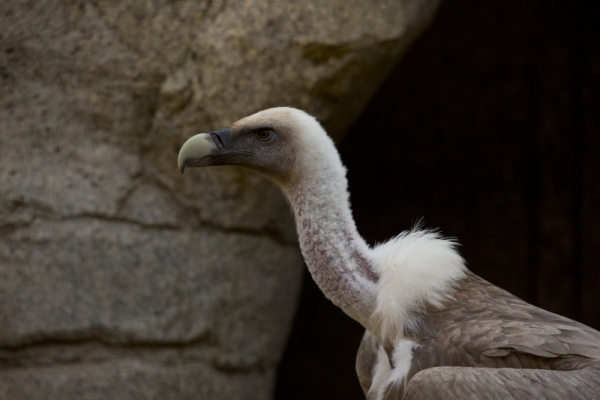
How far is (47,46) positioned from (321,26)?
1004 millimetres

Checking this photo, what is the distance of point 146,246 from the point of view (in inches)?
120

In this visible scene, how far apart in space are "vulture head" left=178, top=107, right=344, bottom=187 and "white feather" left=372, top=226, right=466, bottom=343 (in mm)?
267

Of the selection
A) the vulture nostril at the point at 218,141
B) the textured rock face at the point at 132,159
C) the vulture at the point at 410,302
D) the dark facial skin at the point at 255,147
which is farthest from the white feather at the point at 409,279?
the textured rock face at the point at 132,159

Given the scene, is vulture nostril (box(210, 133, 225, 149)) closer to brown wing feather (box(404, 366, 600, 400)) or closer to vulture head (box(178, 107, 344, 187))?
vulture head (box(178, 107, 344, 187))

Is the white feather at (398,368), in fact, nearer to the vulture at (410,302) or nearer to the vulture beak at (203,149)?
the vulture at (410,302)

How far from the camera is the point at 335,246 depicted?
6.69ft

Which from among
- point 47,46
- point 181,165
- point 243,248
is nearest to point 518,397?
point 181,165

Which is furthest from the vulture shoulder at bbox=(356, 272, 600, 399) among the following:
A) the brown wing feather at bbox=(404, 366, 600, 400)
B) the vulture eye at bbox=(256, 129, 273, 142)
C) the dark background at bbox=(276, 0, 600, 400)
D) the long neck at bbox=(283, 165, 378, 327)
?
the dark background at bbox=(276, 0, 600, 400)

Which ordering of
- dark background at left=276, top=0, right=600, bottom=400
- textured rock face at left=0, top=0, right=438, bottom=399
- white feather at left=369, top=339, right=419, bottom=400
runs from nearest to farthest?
white feather at left=369, top=339, right=419, bottom=400 → textured rock face at left=0, top=0, right=438, bottom=399 → dark background at left=276, top=0, right=600, bottom=400

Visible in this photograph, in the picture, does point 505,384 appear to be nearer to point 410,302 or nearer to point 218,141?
point 410,302

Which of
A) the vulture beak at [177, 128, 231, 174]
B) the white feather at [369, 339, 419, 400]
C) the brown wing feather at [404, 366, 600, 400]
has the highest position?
the vulture beak at [177, 128, 231, 174]

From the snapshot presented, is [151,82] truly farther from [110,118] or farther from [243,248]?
[243,248]

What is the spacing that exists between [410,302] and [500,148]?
9.42 ft

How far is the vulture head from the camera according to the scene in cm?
211
